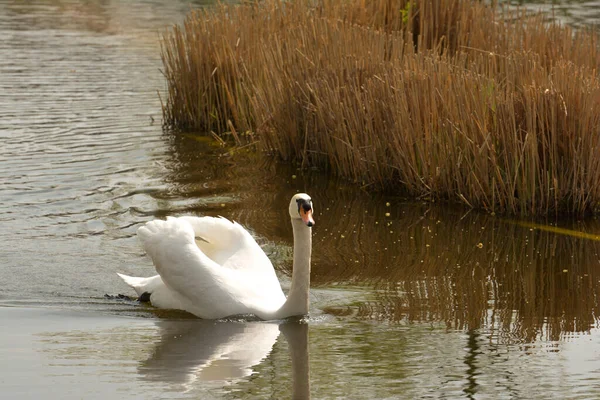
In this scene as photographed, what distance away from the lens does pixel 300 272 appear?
6.92m

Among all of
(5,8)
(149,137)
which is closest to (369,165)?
(149,137)

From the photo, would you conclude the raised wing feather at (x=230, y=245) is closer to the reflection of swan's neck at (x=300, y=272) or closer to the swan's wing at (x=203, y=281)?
the swan's wing at (x=203, y=281)

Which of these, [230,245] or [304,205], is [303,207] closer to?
[304,205]

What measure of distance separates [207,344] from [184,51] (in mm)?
7575

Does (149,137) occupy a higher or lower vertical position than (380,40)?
lower

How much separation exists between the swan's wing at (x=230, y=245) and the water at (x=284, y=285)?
469 millimetres

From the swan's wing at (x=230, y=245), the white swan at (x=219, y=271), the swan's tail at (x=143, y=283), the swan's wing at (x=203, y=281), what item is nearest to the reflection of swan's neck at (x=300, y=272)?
the white swan at (x=219, y=271)

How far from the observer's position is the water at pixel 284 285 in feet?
19.6

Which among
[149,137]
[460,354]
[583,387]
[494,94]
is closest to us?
[583,387]

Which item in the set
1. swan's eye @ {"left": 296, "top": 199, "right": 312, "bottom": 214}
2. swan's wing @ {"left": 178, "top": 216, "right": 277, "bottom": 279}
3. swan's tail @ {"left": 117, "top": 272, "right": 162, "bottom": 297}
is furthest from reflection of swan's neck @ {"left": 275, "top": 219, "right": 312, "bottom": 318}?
swan's tail @ {"left": 117, "top": 272, "right": 162, "bottom": 297}

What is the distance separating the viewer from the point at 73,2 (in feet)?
84.1

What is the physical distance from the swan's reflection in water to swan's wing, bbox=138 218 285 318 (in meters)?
0.11

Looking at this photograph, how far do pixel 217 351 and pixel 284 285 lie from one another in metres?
1.73

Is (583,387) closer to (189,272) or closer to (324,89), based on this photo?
(189,272)
